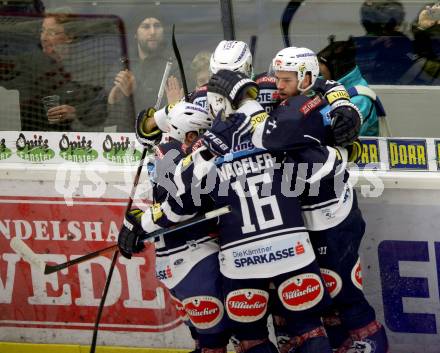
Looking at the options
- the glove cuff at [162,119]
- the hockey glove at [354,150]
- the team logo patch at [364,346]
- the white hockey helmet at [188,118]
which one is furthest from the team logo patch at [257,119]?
the team logo patch at [364,346]

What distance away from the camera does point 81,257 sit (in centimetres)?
600

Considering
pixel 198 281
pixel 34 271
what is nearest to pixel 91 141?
pixel 34 271

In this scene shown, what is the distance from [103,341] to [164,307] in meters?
0.41

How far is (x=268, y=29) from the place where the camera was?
6.05 meters

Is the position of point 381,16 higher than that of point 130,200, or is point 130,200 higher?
point 381,16

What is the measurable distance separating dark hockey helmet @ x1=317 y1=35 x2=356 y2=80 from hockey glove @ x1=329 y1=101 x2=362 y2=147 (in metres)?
0.58

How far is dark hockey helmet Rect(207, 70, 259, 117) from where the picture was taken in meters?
5.16

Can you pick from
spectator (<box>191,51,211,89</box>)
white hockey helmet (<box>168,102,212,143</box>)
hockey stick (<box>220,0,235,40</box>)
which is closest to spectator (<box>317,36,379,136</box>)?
hockey stick (<box>220,0,235,40</box>)

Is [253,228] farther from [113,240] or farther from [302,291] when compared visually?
[113,240]

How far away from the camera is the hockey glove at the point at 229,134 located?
5156mm

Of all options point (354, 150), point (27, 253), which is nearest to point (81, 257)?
point (27, 253)

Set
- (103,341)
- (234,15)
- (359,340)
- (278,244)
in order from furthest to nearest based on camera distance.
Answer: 1. (103,341)
2. (234,15)
3. (359,340)
4. (278,244)

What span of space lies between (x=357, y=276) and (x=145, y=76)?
5.08ft

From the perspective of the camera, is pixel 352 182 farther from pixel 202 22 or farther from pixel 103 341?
pixel 103 341
